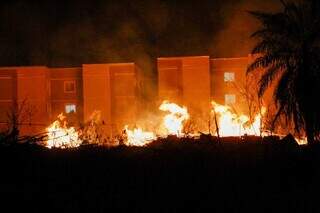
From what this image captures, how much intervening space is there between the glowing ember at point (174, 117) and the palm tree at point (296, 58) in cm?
1484

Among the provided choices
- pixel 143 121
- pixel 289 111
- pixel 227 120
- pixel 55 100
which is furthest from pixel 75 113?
pixel 289 111

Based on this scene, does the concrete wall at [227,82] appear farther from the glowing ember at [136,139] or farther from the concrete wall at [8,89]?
the concrete wall at [8,89]

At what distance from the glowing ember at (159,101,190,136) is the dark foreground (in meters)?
25.0

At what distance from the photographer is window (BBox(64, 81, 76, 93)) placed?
39.2 m

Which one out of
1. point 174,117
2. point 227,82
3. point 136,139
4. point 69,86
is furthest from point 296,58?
point 69,86

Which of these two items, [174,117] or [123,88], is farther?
[123,88]

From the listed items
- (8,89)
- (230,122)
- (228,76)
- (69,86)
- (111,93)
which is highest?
(228,76)

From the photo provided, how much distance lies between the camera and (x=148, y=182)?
8.59 metres

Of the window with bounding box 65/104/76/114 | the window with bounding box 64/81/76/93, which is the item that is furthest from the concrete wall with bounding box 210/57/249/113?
the window with bounding box 65/104/76/114

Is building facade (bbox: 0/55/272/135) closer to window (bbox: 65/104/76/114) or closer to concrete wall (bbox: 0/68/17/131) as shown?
concrete wall (bbox: 0/68/17/131)

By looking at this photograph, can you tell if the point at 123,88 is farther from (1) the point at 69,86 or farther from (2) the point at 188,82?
(2) the point at 188,82

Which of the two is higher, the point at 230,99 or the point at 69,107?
the point at 230,99

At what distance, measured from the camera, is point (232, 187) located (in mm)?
8914

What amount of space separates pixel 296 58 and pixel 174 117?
16590 mm
